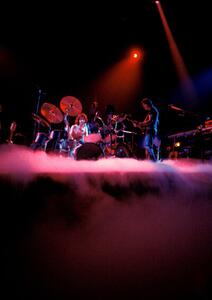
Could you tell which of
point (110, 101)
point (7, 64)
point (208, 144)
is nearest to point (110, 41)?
point (110, 101)

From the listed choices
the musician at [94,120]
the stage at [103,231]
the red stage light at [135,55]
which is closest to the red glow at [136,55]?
the red stage light at [135,55]

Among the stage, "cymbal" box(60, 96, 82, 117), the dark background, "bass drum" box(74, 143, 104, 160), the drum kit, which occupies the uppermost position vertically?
the dark background

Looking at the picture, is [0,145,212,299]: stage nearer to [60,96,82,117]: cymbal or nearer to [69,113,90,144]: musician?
[69,113,90,144]: musician

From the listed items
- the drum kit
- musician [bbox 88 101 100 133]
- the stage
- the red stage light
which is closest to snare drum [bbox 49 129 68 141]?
the drum kit

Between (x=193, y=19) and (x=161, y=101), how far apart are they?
10.2 feet

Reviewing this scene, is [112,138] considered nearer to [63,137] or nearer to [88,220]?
[63,137]

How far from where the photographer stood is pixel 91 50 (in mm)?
8844

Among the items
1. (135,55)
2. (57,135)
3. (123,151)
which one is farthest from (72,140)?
(135,55)

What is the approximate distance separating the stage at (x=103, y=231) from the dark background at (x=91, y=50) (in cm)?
675

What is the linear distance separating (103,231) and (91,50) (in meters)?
8.76

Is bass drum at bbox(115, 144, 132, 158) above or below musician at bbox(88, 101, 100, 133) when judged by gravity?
below

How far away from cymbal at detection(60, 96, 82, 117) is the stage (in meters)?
5.81

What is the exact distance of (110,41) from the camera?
8.78 m

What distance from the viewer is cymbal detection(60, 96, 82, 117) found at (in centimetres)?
673
